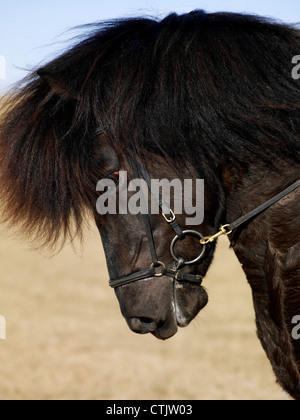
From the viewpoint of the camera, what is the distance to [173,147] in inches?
80.7

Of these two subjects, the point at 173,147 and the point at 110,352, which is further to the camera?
the point at 110,352

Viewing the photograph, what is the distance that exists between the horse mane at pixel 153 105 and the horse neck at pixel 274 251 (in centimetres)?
10

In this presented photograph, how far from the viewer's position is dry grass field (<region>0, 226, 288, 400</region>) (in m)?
5.15

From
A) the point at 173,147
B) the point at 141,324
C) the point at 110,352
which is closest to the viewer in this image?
the point at 173,147

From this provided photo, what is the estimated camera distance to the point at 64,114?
2.16 metres

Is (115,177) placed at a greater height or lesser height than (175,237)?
greater
